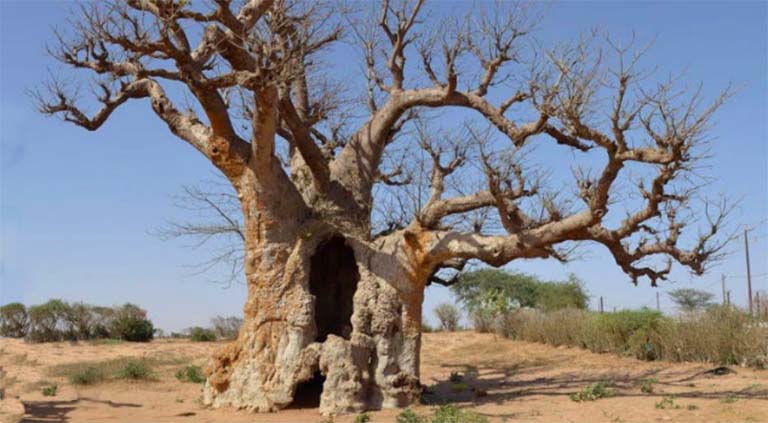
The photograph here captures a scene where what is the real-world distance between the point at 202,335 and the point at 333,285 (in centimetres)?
1403

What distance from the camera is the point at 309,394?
11.9 metres

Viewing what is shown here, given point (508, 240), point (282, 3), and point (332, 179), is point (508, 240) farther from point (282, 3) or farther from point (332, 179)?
point (282, 3)

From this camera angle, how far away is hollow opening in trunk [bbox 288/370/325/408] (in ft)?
36.8

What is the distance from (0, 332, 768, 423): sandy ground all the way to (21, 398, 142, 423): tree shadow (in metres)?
0.02

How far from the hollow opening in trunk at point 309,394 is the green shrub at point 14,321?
1667cm

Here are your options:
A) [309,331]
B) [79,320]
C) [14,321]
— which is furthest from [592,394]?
[14,321]

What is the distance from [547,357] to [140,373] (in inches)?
399

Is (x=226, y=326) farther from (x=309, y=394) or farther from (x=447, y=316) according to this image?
(x=309, y=394)

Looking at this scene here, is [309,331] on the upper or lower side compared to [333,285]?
lower

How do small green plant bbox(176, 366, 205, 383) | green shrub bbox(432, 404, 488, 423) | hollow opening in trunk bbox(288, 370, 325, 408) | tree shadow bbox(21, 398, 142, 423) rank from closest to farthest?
1. green shrub bbox(432, 404, 488, 423)
2. tree shadow bbox(21, 398, 142, 423)
3. hollow opening in trunk bbox(288, 370, 325, 408)
4. small green plant bbox(176, 366, 205, 383)

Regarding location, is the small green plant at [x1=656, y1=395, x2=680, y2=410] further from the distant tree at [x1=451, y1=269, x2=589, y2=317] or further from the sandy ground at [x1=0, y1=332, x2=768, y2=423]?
the distant tree at [x1=451, y1=269, x2=589, y2=317]

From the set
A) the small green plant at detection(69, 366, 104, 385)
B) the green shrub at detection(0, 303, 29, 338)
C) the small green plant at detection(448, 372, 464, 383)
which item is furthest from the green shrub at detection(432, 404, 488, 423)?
the green shrub at detection(0, 303, 29, 338)

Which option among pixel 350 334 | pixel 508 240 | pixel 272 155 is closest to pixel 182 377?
pixel 350 334

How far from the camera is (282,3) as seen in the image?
11.4 metres
